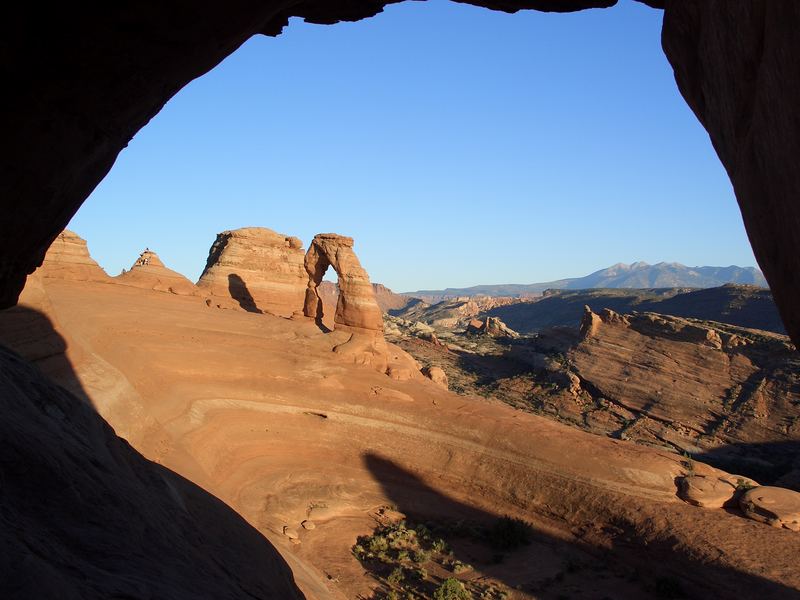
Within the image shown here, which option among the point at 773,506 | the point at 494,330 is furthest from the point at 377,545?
the point at 494,330

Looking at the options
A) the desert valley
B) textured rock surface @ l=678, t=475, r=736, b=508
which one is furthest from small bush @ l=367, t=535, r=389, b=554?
textured rock surface @ l=678, t=475, r=736, b=508

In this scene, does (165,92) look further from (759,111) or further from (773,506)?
(773,506)

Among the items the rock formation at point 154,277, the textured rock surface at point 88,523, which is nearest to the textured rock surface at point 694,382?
the rock formation at point 154,277

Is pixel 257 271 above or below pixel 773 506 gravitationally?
above

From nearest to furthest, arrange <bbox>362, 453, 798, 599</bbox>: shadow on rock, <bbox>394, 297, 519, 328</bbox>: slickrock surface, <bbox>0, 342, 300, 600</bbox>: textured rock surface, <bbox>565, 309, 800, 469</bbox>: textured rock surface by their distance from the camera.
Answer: <bbox>0, 342, 300, 600</bbox>: textured rock surface, <bbox>362, 453, 798, 599</bbox>: shadow on rock, <bbox>565, 309, 800, 469</bbox>: textured rock surface, <bbox>394, 297, 519, 328</bbox>: slickrock surface

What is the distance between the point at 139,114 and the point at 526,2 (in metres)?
4.44

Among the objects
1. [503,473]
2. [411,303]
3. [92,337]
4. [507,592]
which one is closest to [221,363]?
[92,337]

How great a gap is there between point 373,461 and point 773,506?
10.6 metres

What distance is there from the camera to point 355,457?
18500 millimetres

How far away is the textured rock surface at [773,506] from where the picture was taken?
13758 millimetres

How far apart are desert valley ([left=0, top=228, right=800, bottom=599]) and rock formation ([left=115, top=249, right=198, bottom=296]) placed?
180 mm

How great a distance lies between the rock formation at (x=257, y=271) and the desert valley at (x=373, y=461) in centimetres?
155

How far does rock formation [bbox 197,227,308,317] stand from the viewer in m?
30.5

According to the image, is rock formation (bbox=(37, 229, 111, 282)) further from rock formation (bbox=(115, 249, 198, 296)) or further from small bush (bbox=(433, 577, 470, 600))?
small bush (bbox=(433, 577, 470, 600))
